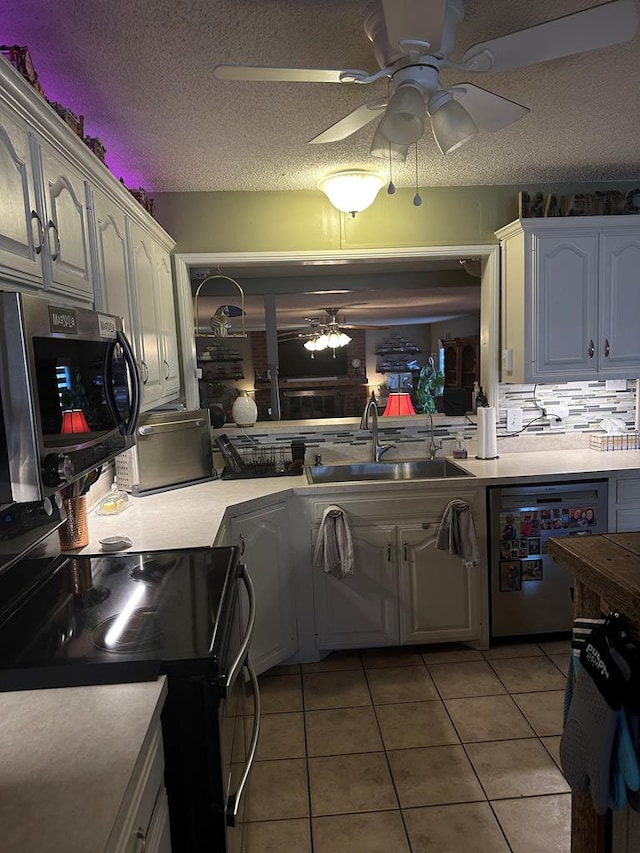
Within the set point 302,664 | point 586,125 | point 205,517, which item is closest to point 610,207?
point 586,125

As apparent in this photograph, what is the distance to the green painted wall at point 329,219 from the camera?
3.16 metres

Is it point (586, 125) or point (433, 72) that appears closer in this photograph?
point (433, 72)

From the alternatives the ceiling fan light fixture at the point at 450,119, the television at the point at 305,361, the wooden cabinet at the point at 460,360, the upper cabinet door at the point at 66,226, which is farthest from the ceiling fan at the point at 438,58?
the television at the point at 305,361

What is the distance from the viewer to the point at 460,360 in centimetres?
541

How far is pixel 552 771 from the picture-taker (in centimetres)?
216

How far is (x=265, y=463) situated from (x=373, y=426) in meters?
0.65

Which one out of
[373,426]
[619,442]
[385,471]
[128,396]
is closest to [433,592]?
[385,471]

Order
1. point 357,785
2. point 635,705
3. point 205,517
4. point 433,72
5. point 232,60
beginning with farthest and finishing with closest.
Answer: point 205,517 < point 357,785 < point 232,60 < point 433,72 < point 635,705

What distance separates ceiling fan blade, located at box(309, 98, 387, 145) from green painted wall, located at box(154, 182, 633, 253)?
4.13 feet

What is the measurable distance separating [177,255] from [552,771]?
2.88m

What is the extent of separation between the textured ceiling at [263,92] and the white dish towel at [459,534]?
64.8 inches

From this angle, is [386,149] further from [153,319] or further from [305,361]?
[305,361]

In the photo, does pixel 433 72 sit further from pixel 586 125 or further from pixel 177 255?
pixel 177 255

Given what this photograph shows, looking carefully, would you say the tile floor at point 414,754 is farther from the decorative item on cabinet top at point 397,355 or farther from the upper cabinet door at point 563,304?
the decorative item on cabinet top at point 397,355
